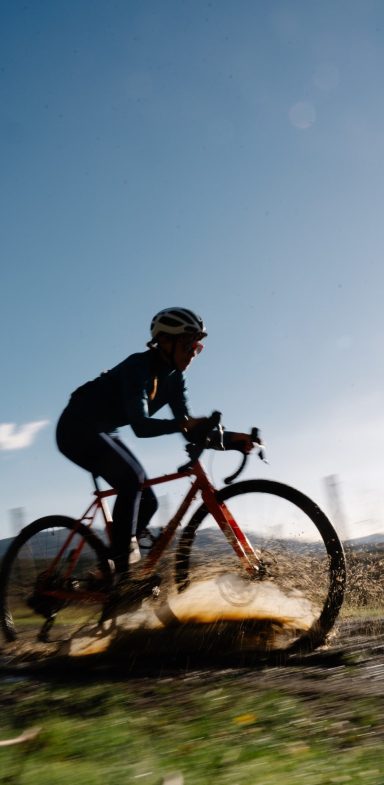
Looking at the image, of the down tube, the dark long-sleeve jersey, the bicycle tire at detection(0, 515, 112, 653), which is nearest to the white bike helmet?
the dark long-sleeve jersey

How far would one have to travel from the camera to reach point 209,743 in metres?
2.27

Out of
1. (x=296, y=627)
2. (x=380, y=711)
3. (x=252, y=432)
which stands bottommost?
(x=380, y=711)

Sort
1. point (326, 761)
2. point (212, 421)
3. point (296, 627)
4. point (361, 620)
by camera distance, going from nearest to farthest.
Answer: point (326, 761) → point (296, 627) → point (212, 421) → point (361, 620)

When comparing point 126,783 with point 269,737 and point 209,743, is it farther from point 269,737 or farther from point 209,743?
point 269,737

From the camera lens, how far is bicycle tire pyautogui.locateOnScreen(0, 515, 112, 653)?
4781 millimetres

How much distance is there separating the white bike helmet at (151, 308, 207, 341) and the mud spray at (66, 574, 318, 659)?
167cm

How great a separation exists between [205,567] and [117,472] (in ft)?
2.86

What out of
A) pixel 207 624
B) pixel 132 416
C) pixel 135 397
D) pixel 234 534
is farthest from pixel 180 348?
pixel 207 624

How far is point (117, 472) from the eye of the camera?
4574 mm

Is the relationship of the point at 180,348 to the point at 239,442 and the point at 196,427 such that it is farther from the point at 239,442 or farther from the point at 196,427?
the point at 239,442

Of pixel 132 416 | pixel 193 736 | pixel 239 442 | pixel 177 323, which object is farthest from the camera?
pixel 239 442

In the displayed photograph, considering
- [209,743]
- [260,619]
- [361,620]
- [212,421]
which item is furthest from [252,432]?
[209,743]

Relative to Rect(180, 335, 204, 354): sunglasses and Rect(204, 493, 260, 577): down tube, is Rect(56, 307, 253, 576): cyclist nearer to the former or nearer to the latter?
Rect(180, 335, 204, 354): sunglasses

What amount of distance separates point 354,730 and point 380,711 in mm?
275
